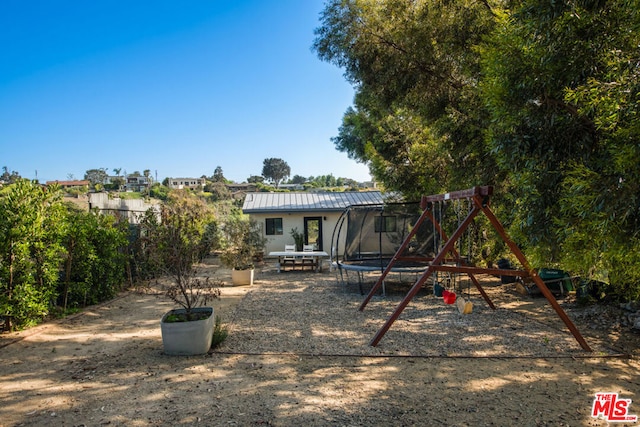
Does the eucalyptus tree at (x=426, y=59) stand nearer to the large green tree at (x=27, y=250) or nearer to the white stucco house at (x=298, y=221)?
the large green tree at (x=27, y=250)

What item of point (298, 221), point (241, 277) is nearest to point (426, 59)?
point (241, 277)

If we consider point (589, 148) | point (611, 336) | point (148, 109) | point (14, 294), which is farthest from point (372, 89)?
point (148, 109)

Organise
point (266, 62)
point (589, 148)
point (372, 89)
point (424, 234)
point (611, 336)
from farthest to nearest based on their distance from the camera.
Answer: point (266, 62) → point (424, 234) → point (372, 89) → point (611, 336) → point (589, 148)

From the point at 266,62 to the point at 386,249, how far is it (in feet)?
22.3

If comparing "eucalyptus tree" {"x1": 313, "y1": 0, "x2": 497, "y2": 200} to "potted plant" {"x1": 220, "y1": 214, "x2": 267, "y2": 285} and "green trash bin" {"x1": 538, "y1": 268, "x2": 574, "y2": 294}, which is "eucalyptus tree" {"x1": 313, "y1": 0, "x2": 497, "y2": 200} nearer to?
"green trash bin" {"x1": 538, "y1": 268, "x2": 574, "y2": 294}

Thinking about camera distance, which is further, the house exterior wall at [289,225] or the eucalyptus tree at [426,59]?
the house exterior wall at [289,225]

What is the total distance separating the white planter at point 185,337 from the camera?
164 inches

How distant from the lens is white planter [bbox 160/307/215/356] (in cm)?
417

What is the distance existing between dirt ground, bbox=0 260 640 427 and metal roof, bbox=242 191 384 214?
1128 centimetres

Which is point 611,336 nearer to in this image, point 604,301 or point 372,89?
point 604,301

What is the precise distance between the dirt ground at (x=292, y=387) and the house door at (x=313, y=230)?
1163 centimetres

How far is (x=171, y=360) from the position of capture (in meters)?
4.09

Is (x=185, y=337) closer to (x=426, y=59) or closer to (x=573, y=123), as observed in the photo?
(x=573, y=123)

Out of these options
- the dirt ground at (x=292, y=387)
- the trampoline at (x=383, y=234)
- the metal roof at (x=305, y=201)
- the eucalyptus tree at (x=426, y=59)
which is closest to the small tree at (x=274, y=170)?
the metal roof at (x=305, y=201)
